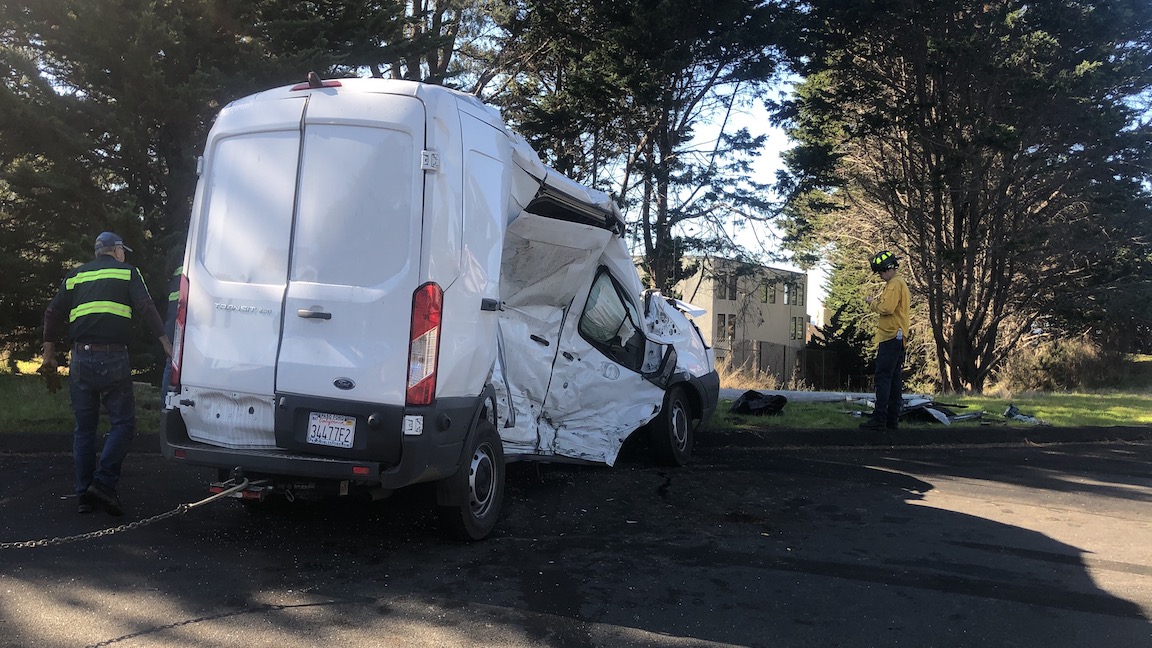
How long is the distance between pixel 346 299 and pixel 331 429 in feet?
2.23

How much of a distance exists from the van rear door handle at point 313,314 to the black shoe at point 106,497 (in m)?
2.05

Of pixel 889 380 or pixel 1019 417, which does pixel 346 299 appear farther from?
pixel 1019 417

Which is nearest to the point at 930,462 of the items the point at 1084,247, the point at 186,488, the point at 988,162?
the point at 186,488

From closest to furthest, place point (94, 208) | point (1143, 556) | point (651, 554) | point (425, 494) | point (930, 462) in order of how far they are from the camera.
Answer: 1. point (651, 554)
2. point (1143, 556)
3. point (425, 494)
4. point (930, 462)
5. point (94, 208)

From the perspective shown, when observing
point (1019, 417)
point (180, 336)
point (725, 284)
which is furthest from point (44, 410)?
point (725, 284)

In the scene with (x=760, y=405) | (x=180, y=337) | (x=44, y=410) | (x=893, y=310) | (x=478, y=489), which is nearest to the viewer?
(x=180, y=337)

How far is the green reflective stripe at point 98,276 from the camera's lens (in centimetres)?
545

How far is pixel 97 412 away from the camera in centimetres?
551

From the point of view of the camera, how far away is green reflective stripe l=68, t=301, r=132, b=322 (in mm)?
5387

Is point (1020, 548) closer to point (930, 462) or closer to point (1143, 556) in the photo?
point (1143, 556)

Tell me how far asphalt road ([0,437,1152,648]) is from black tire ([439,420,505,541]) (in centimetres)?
15

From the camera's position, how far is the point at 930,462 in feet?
28.6

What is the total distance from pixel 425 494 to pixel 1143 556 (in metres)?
4.69

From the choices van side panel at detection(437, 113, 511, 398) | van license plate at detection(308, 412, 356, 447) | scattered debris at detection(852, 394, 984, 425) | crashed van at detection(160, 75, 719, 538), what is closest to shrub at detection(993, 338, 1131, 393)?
scattered debris at detection(852, 394, 984, 425)
